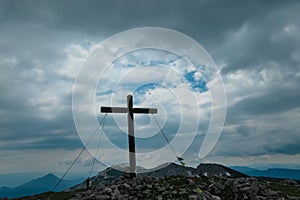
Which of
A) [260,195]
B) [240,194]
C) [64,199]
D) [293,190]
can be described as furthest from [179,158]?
[293,190]

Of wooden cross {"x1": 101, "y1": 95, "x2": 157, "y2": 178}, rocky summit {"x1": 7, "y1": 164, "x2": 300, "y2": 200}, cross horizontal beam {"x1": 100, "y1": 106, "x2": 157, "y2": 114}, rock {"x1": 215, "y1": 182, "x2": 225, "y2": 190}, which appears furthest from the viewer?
wooden cross {"x1": 101, "y1": 95, "x2": 157, "y2": 178}

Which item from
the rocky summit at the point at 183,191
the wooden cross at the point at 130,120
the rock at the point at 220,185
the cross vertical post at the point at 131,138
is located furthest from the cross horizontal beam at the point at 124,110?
the rock at the point at 220,185

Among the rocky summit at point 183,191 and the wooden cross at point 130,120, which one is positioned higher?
the wooden cross at point 130,120

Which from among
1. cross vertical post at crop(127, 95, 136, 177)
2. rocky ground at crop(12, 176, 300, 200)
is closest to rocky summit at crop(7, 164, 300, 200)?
rocky ground at crop(12, 176, 300, 200)

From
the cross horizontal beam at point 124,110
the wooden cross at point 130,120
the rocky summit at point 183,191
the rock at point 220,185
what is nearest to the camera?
the rocky summit at point 183,191

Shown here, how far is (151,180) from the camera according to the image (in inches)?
1133

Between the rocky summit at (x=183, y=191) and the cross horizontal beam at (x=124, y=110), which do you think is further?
the cross horizontal beam at (x=124, y=110)

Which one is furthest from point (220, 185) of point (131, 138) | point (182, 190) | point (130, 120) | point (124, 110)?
point (124, 110)

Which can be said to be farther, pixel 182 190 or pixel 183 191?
pixel 182 190

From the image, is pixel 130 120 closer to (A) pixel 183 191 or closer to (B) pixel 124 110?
(B) pixel 124 110

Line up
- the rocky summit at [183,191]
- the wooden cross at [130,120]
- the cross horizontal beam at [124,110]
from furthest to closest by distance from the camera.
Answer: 1. the wooden cross at [130,120]
2. the cross horizontal beam at [124,110]
3. the rocky summit at [183,191]

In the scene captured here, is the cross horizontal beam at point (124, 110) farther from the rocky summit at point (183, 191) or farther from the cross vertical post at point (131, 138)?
the rocky summit at point (183, 191)

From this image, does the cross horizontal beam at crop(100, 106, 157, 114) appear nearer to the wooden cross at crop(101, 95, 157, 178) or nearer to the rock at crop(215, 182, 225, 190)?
the wooden cross at crop(101, 95, 157, 178)

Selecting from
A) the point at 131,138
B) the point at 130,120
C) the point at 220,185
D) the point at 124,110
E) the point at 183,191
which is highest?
the point at 124,110
